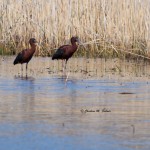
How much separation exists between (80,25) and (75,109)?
10.7m

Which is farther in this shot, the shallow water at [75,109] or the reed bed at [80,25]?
the reed bed at [80,25]

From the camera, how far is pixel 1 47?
2136 cm

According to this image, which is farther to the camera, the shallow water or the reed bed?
the reed bed

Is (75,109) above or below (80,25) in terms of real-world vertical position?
below

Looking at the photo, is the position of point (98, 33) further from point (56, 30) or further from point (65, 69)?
point (65, 69)

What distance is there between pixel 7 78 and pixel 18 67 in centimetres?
370

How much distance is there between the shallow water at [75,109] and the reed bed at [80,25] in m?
2.92

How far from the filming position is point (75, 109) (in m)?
9.52

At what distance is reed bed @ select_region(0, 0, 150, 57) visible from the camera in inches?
749

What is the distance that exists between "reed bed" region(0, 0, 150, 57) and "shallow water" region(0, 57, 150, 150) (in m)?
2.92

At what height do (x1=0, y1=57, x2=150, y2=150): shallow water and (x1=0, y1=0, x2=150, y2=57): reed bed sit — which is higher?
(x1=0, y1=0, x2=150, y2=57): reed bed

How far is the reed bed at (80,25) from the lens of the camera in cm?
1902

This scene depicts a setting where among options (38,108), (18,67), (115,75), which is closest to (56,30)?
(18,67)

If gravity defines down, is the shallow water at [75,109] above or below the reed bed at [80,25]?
below
